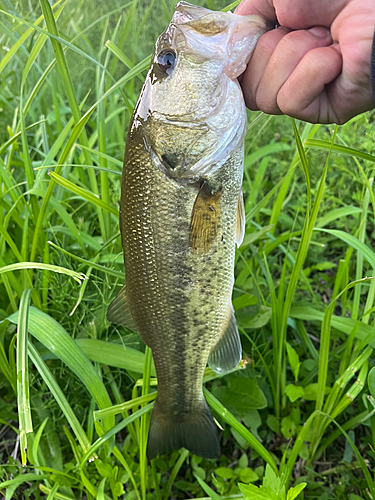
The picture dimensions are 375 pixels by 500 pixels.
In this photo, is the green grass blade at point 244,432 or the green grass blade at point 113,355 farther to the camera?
the green grass blade at point 113,355

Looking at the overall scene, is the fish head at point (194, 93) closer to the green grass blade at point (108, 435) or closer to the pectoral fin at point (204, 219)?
the pectoral fin at point (204, 219)

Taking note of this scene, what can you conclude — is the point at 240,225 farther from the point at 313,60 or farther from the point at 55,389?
the point at 55,389

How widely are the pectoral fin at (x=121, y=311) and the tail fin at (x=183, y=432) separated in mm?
348

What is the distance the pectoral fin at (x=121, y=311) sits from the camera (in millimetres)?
1403

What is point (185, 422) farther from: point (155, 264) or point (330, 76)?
point (330, 76)

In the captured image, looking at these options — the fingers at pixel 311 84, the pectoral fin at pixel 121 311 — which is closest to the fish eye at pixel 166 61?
the fingers at pixel 311 84

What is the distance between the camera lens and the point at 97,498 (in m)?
1.49

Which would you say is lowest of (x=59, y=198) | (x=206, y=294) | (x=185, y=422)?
(x=185, y=422)

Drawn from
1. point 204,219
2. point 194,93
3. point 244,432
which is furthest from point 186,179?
point 244,432

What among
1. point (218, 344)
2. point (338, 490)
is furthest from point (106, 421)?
point (338, 490)

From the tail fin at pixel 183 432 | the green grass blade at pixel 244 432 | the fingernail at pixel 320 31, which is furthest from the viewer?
the tail fin at pixel 183 432

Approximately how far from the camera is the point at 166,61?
1244mm

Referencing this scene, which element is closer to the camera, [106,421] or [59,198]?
[106,421]

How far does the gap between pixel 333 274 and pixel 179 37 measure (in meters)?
1.78
